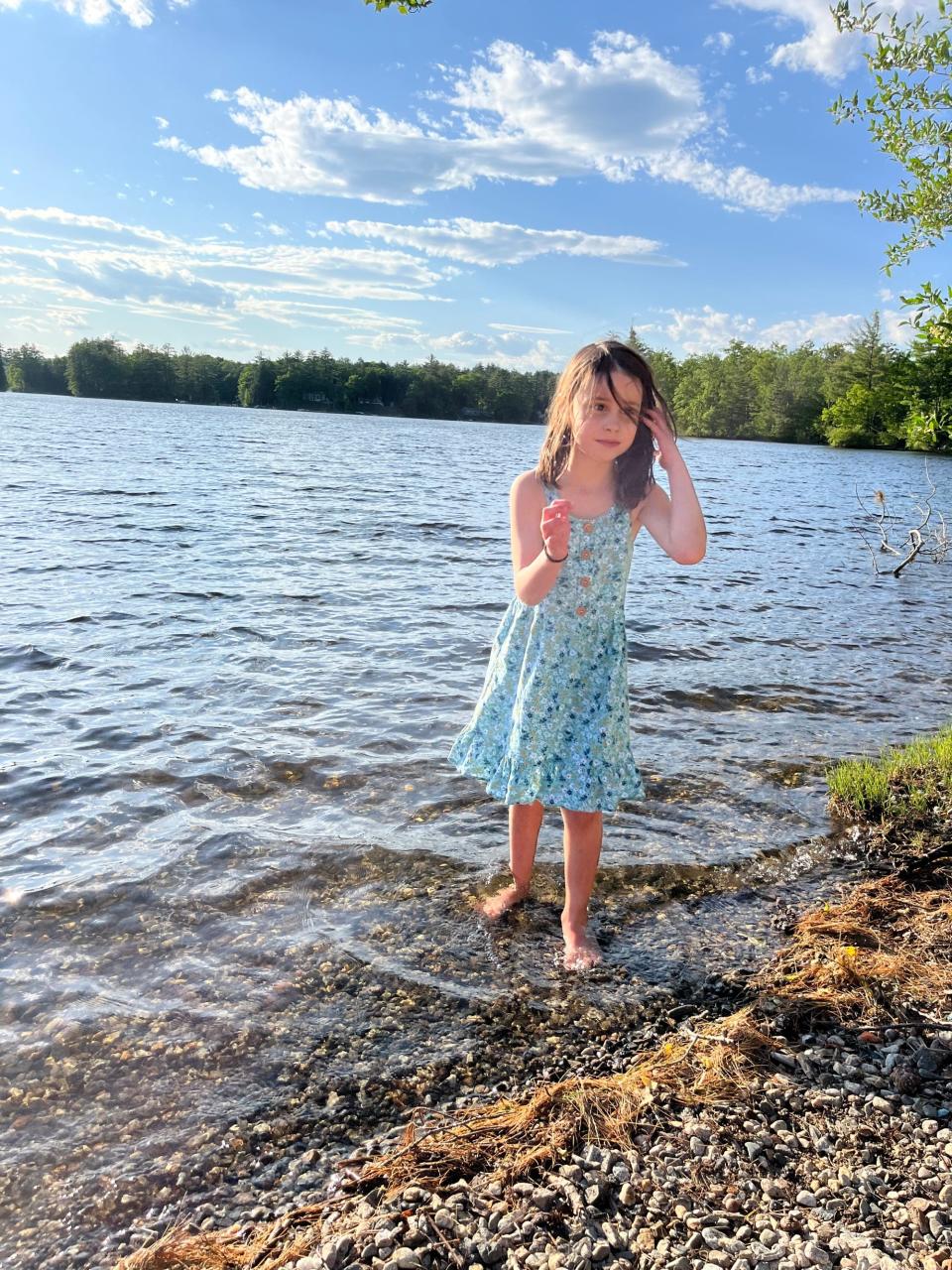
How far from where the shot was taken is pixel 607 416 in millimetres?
3828

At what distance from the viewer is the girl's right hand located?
3564 mm

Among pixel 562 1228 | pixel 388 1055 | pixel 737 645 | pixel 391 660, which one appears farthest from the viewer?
pixel 737 645

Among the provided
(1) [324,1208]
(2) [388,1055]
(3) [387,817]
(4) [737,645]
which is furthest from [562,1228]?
(4) [737,645]

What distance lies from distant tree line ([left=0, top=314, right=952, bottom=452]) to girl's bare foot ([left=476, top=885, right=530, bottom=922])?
9742 cm

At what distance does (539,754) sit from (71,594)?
33.8 feet

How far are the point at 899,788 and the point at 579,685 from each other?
3.17 m

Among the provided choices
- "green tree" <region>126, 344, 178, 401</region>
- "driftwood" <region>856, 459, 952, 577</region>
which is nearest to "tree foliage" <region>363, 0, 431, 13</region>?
"driftwood" <region>856, 459, 952, 577</region>

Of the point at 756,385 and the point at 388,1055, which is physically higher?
the point at 756,385

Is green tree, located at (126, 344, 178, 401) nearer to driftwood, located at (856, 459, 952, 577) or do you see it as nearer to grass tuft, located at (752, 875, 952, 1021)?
driftwood, located at (856, 459, 952, 577)

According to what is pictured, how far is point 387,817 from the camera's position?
5.92 meters

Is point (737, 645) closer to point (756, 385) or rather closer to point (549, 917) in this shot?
point (549, 917)

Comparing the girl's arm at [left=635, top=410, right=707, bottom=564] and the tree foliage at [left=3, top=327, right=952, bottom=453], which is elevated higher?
the tree foliage at [left=3, top=327, right=952, bottom=453]

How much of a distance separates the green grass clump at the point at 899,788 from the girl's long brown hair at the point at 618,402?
315 cm

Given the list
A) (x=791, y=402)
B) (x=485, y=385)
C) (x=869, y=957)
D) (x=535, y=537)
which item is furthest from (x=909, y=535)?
(x=485, y=385)
